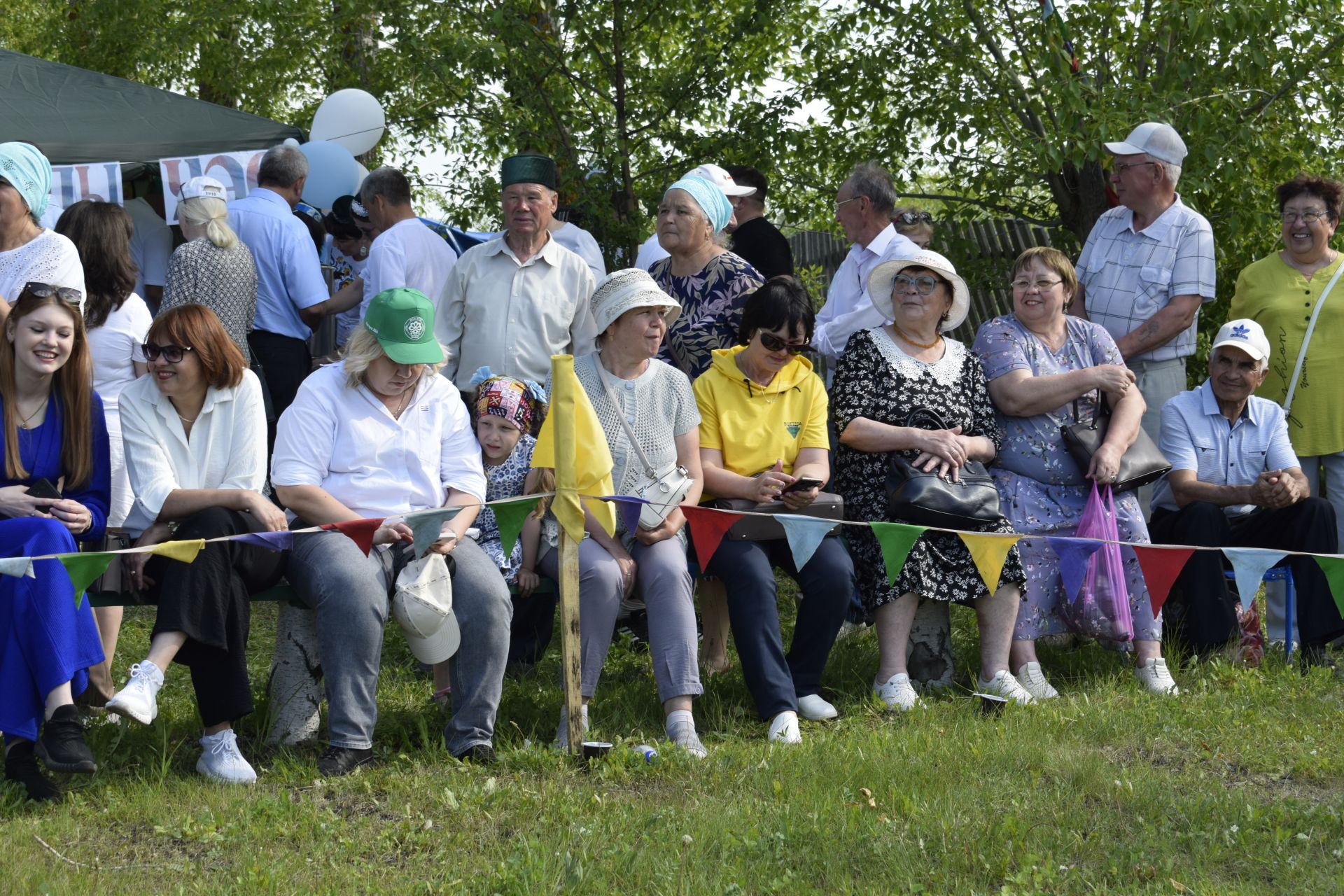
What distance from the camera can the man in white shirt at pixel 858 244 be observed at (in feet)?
22.0

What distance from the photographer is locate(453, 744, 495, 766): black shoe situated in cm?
475

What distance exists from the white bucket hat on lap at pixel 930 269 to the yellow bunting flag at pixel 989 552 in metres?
1.02

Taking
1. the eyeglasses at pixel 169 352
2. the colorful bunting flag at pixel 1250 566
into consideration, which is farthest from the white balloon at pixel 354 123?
the colorful bunting flag at pixel 1250 566

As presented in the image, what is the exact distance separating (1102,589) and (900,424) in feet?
3.44

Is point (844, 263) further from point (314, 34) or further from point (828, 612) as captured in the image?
point (314, 34)

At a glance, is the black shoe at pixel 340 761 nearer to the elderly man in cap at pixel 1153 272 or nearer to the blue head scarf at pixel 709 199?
the blue head scarf at pixel 709 199

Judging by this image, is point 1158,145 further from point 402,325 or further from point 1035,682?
point 402,325

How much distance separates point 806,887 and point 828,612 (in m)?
1.81

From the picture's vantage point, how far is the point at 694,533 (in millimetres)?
5184

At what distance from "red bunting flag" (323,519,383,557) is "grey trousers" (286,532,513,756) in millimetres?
64

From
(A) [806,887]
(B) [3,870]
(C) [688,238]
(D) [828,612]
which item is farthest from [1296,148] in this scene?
(B) [3,870]

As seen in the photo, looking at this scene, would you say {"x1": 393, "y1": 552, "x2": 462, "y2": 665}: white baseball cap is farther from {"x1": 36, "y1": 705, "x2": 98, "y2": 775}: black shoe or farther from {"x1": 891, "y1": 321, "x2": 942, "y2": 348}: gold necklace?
{"x1": 891, "y1": 321, "x2": 942, "y2": 348}: gold necklace

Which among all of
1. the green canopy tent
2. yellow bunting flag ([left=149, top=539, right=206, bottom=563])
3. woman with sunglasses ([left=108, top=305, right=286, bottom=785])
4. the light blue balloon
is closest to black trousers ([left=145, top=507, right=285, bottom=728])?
woman with sunglasses ([left=108, top=305, right=286, bottom=785])

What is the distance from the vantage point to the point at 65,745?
13.9ft
